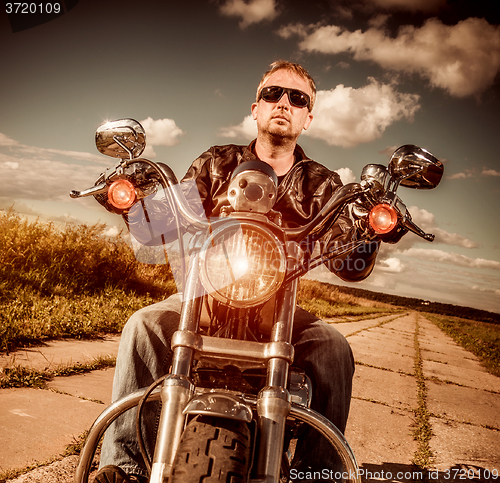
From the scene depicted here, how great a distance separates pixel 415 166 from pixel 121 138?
0.98m

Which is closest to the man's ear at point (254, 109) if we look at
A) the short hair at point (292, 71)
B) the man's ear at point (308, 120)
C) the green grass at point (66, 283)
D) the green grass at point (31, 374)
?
the short hair at point (292, 71)

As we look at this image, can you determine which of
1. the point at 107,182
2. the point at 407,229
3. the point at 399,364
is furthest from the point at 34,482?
the point at 399,364

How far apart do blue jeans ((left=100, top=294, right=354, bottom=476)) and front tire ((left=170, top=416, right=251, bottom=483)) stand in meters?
0.53

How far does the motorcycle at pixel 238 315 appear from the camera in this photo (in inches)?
34.8

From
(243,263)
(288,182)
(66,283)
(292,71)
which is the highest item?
(292,71)

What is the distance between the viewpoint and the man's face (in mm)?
2188

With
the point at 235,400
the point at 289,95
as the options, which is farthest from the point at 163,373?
the point at 289,95

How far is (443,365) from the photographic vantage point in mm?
5328

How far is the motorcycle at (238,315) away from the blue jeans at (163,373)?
155 mm

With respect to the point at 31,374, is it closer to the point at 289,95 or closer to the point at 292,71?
the point at 289,95

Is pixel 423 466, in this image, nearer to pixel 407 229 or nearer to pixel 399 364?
pixel 407 229

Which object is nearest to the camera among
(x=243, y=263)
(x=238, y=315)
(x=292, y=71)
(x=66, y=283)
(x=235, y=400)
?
(x=235, y=400)

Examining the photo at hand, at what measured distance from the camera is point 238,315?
1.16m

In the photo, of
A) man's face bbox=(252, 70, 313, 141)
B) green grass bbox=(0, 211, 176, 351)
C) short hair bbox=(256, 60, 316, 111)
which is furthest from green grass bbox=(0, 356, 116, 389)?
short hair bbox=(256, 60, 316, 111)
